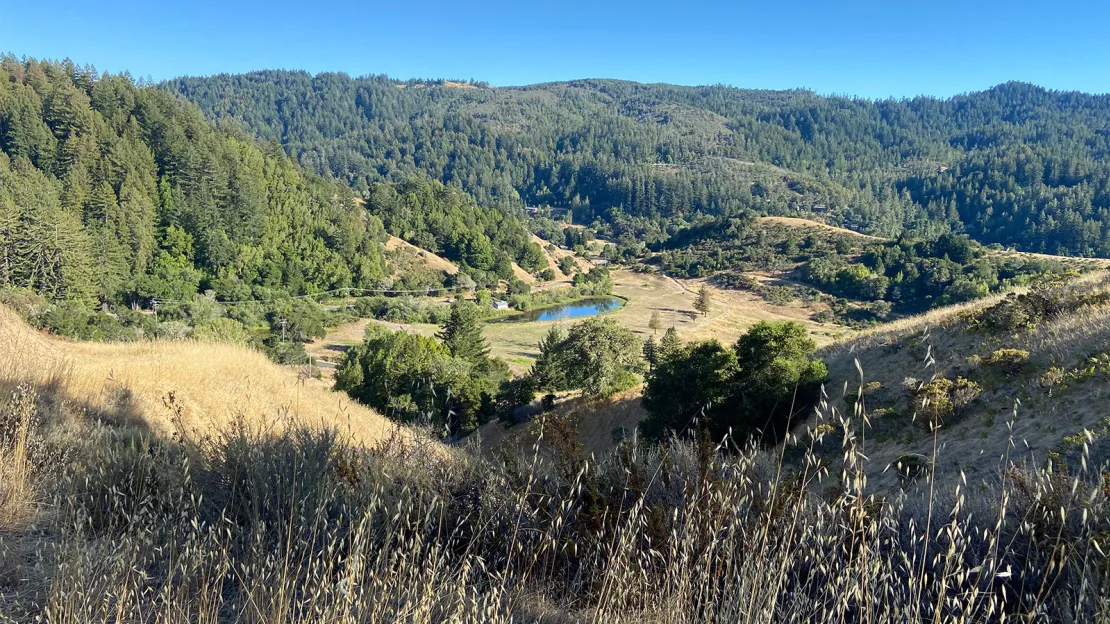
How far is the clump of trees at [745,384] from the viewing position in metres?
12.5

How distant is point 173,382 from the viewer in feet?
27.8

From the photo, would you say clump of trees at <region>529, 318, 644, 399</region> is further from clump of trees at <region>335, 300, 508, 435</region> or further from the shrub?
the shrub

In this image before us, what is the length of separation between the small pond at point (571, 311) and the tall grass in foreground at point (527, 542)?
204 feet

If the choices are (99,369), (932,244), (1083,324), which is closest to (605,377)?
(1083,324)

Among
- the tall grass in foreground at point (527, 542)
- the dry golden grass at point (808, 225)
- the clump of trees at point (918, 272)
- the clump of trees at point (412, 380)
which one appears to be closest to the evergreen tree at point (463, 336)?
the clump of trees at point (412, 380)

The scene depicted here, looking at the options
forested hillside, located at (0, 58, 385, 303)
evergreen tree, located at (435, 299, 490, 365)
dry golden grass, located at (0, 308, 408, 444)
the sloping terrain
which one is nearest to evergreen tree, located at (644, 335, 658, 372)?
evergreen tree, located at (435, 299, 490, 365)

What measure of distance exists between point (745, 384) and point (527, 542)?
11.4 meters

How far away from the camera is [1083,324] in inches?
381

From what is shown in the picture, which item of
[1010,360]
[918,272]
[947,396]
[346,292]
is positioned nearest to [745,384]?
[947,396]

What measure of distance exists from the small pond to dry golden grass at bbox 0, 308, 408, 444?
54.2 m

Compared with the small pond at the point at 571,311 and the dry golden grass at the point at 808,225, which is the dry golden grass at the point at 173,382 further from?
the dry golden grass at the point at 808,225

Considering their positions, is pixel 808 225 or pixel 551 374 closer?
pixel 551 374

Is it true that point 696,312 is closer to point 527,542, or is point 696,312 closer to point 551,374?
point 551,374

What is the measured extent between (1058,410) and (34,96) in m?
93.7
